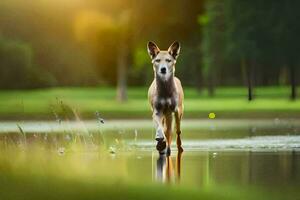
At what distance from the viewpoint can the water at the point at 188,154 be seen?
53.6 ft

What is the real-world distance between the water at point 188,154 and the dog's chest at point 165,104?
2.68 ft

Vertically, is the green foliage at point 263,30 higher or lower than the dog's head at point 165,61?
higher

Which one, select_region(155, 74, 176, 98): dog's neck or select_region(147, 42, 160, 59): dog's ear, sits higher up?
→ select_region(147, 42, 160, 59): dog's ear

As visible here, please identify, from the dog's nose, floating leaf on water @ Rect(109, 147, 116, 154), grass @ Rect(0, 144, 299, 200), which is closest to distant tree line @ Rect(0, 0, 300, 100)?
floating leaf on water @ Rect(109, 147, 116, 154)

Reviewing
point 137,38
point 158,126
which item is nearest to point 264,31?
point 137,38

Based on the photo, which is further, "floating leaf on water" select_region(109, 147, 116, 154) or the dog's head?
"floating leaf on water" select_region(109, 147, 116, 154)

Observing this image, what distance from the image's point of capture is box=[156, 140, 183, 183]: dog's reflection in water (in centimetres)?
1616

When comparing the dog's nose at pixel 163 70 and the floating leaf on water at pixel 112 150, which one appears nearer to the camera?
the dog's nose at pixel 163 70

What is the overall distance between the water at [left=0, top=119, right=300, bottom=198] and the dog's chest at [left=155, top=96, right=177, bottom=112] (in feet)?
2.68

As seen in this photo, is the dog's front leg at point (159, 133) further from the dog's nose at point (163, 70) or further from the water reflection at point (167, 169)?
the dog's nose at point (163, 70)

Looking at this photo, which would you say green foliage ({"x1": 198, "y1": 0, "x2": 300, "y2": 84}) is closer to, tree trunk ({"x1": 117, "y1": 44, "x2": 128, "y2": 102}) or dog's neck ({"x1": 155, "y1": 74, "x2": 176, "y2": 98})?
tree trunk ({"x1": 117, "y1": 44, "x2": 128, "y2": 102})

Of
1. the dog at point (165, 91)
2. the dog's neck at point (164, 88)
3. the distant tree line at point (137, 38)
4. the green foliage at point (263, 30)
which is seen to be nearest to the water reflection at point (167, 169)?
the dog at point (165, 91)

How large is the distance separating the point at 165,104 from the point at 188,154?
42.0 inches

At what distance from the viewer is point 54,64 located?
9875 centimetres
